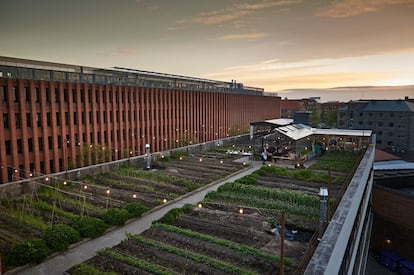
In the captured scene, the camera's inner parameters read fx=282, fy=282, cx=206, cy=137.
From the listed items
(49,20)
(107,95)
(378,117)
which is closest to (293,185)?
(107,95)

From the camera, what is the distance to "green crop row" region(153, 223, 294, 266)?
991cm

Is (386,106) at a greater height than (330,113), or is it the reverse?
(386,106)

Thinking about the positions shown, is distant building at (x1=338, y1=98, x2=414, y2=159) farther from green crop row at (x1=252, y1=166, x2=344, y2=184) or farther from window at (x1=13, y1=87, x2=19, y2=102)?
window at (x1=13, y1=87, x2=19, y2=102)

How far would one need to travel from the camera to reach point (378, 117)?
177ft

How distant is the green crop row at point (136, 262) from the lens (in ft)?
29.6

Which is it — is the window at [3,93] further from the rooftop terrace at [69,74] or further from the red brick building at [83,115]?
the rooftop terrace at [69,74]

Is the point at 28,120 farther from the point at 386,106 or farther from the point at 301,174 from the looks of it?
the point at 386,106

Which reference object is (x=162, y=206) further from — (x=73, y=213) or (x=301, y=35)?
(x=301, y=35)

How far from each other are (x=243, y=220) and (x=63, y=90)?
16.5 metres

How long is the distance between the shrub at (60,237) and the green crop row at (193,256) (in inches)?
91.5

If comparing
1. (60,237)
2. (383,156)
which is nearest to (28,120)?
(60,237)

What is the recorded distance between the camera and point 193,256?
992 cm

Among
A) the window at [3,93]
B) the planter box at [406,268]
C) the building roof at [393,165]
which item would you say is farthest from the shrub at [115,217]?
the building roof at [393,165]

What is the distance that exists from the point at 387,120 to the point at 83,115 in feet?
175
